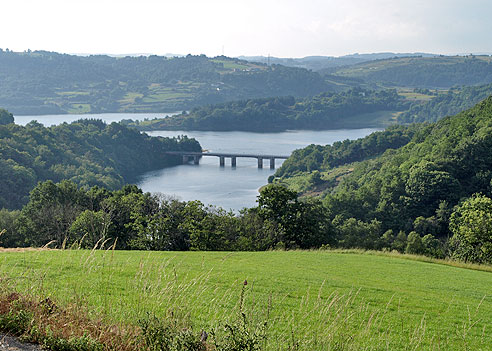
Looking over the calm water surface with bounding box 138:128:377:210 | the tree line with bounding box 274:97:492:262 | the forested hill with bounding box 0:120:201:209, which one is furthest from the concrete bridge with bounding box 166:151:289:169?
the tree line with bounding box 274:97:492:262

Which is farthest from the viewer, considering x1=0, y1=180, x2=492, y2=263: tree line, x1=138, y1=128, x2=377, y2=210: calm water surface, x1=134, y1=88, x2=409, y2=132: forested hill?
x1=134, y1=88, x2=409, y2=132: forested hill

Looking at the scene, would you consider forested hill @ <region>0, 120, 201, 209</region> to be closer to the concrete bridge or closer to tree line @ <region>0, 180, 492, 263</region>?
the concrete bridge

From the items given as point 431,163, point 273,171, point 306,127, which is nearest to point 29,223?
point 431,163

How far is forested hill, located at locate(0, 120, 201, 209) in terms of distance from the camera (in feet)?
256

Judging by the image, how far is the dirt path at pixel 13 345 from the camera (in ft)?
21.2

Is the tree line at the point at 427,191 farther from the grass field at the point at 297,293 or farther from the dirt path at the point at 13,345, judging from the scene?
the dirt path at the point at 13,345

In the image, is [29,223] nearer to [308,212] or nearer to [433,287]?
[308,212]

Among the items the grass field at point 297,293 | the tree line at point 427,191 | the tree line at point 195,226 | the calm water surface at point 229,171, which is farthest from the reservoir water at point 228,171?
the grass field at point 297,293

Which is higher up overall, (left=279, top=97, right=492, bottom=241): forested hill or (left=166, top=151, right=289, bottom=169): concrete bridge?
(left=279, top=97, right=492, bottom=241): forested hill

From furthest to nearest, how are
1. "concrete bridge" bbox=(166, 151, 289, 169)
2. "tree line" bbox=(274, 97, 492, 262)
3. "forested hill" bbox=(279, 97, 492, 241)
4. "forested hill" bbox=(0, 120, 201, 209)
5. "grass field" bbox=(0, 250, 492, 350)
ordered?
"concrete bridge" bbox=(166, 151, 289, 169) → "forested hill" bbox=(0, 120, 201, 209) → "forested hill" bbox=(279, 97, 492, 241) → "tree line" bbox=(274, 97, 492, 262) → "grass field" bbox=(0, 250, 492, 350)

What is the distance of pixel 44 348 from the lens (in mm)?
6648

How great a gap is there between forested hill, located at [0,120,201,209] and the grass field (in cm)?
6104

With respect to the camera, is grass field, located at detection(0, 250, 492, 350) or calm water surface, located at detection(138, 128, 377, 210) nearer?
grass field, located at detection(0, 250, 492, 350)

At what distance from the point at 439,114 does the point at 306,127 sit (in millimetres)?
50719
